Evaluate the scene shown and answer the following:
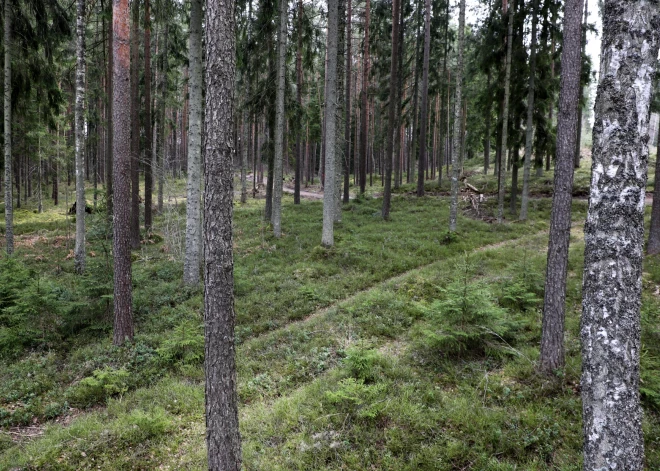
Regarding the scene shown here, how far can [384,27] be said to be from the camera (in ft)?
77.5

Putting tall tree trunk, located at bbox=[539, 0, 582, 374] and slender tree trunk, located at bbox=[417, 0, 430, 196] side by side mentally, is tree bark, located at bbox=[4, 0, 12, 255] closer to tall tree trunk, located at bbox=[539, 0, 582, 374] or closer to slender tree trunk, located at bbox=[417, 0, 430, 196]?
tall tree trunk, located at bbox=[539, 0, 582, 374]

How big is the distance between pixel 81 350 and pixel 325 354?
16.8 feet

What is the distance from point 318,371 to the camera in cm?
715

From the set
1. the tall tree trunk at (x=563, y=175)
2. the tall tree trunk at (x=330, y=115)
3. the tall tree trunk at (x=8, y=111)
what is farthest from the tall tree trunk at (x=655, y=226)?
the tall tree trunk at (x=8, y=111)

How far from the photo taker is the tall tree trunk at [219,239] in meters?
3.98

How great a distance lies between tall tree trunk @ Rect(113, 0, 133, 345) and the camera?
7738 millimetres

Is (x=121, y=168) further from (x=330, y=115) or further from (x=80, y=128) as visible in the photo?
(x=330, y=115)

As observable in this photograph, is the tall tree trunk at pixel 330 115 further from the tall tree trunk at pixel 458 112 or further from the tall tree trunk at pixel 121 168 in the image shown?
the tall tree trunk at pixel 121 168

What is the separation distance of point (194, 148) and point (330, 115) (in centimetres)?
474

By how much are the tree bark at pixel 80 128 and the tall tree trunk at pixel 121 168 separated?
4.98m

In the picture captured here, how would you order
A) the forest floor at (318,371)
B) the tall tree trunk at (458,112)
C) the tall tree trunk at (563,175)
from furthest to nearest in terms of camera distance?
the tall tree trunk at (458,112)
the tall tree trunk at (563,175)
the forest floor at (318,371)

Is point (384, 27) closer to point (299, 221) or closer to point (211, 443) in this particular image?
point (299, 221)

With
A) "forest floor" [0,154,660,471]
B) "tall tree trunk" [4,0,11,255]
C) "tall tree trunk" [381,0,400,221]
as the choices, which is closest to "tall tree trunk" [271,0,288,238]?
"forest floor" [0,154,660,471]

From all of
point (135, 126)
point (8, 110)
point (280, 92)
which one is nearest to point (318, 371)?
point (280, 92)
